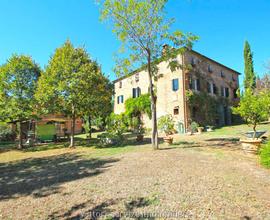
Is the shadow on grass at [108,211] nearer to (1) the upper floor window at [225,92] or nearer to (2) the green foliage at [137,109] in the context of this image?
(2) the green foliage at [137,109]

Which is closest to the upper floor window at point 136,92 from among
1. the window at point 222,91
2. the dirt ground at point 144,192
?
the window at point 222,91

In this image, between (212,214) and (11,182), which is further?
(11,182)

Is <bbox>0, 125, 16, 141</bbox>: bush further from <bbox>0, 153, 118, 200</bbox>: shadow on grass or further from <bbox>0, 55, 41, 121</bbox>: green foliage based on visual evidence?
<bbox>0, 153, 118, 200</bbox>: shadow on grass

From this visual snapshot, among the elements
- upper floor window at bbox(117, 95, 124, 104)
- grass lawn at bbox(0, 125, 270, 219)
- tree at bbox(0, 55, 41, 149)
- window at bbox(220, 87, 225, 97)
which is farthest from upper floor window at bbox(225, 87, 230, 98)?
tree at bbox(0, 55, 41, 149)

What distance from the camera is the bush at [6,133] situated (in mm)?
23587

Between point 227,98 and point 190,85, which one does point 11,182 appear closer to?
point 190,85

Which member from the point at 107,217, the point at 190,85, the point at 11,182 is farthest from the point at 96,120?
the point at 107,217

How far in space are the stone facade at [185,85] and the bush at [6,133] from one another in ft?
50.1

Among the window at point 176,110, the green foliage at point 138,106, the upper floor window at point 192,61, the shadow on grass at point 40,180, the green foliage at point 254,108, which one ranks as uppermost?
the upper floor window at point 192,61

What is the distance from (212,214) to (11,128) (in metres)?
28.1

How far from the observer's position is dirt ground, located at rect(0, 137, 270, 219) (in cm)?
395

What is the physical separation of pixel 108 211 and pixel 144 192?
3.67ft

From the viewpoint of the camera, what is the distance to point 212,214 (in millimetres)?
3699

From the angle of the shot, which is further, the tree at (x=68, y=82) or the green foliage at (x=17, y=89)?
the green foliage at (x=17, y=89)
